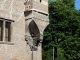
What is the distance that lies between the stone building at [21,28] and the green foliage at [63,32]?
37.0ft

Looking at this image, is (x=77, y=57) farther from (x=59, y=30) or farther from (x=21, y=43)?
(x=21, y=43)

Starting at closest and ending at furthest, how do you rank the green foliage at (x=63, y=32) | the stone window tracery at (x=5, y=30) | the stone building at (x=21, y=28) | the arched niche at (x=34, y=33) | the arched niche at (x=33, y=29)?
the stone window tracery at (x=5, y=30) → the stone building at (x=21, y=28) → the arched niche at (x=33, y=29) → the arched niche at (x=34, y=33) → the green foliage at (x=63, y=32)

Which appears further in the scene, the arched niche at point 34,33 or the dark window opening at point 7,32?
the arched niche at point 34,33

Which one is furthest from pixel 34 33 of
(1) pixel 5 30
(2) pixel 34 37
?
(1) pixel 5 30

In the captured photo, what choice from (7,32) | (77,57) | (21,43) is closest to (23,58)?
(21,43)

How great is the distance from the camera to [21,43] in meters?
18.2

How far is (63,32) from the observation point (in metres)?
32.3

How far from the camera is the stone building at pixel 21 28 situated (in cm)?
1680

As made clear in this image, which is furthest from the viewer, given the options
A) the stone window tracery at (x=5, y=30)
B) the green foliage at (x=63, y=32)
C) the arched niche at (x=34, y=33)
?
the green foliage at (x=63, y=32)

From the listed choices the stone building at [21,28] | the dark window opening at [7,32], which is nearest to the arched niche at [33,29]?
the stone building at [21,28]

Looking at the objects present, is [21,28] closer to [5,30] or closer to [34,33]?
[34,33]

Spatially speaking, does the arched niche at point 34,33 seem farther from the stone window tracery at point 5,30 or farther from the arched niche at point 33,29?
the stone window tracery at point 5,30

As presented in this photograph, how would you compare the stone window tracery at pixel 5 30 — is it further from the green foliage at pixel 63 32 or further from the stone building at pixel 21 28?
the green foliage at pixel 63 32

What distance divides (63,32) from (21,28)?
14.7m
